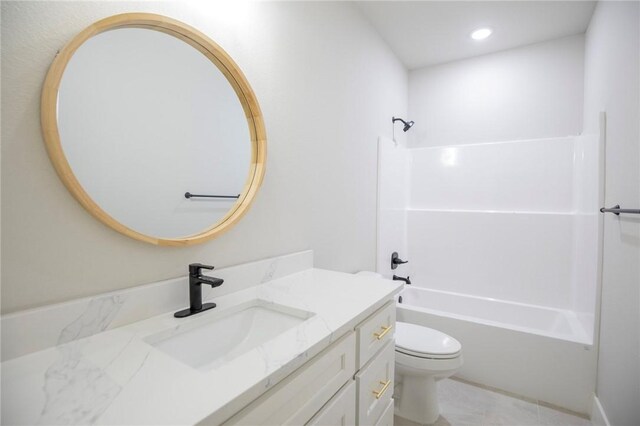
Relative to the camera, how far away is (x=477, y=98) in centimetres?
280

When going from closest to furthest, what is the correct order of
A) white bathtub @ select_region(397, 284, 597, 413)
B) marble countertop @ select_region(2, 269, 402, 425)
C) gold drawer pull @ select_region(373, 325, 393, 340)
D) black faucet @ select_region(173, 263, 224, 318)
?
marble countertop @ select_region(2, 269, 402, 425)
black faucet @ select_region(173, 263, 224, 318)
gold drawer pull @ select_region(373, 325, 393, 340)
white bathtub @ select_region(397, 284, 597, 413)

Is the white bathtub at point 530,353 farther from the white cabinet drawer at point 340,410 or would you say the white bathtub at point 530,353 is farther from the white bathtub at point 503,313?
the white cabinet drawer at point 340,410

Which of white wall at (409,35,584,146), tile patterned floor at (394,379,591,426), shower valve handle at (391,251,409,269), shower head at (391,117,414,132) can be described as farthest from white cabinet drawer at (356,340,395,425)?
white wall at (409,35,584,146)

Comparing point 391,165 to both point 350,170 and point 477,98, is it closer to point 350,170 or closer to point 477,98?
point 350,170

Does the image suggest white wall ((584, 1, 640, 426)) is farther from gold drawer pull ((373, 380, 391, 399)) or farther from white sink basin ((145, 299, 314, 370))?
white sink basin ((145, 299, 314, 370))

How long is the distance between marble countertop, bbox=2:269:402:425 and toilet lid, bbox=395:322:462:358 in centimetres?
94

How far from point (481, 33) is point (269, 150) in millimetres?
2242

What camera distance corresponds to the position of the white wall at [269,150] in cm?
65

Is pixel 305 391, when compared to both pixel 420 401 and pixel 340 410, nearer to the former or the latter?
pixel 340 410

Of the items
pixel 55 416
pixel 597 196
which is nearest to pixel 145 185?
pixel 55 416

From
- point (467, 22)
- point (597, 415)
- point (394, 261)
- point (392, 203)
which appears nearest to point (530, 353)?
point (597, 415)

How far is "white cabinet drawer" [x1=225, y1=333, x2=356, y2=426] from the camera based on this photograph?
0.59 metres

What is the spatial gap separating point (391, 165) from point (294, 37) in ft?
4.89

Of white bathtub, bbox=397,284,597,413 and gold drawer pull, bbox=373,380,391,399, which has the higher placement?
gold drawer pull, bbox=373,380,391,399
